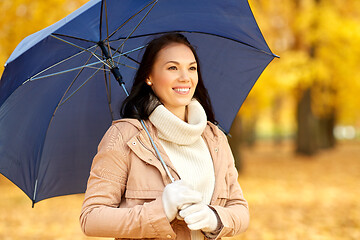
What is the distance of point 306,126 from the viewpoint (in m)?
16.8

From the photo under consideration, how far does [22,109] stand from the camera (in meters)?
2.74

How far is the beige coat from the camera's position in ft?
6.63

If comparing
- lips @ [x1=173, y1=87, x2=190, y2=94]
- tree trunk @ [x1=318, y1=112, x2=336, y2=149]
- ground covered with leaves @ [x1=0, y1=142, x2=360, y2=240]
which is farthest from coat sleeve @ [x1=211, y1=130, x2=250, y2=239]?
tree trunk @ [x1=318, y1=112, x2=336, y2=149]

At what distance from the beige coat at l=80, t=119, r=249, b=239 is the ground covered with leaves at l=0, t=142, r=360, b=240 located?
4.45 meters

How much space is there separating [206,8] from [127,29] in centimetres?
52

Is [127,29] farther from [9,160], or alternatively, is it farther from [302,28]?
[302,28]

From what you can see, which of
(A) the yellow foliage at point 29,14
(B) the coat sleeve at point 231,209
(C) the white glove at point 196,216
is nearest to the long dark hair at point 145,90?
(B) the coat sleeve at point 231,209

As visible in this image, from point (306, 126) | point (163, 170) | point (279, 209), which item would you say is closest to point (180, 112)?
point (163, 170)

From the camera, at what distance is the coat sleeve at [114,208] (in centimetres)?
202

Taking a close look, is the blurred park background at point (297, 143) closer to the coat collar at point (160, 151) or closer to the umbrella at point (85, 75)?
the umbrella at point (85, 75)

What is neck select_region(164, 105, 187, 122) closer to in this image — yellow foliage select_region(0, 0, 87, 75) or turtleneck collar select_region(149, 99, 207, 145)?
turtleneck collar select_region(149, 99, 207, 145)

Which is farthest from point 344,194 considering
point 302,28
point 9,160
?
point 9,160

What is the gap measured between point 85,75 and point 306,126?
1491 cm

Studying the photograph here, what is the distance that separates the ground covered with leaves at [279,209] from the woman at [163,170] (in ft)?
14.4
